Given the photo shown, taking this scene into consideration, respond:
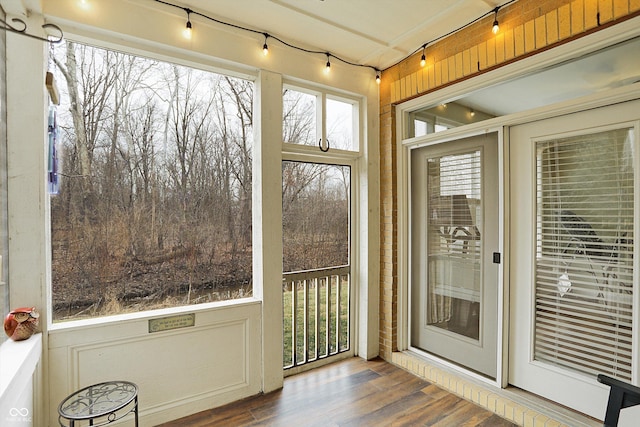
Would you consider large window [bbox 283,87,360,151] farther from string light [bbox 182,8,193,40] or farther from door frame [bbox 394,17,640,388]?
string light [bbox 182,8,193,40]

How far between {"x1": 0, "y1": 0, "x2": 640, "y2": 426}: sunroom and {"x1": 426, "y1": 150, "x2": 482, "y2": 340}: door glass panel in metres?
0.02

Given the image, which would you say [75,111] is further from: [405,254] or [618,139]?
[618,139]

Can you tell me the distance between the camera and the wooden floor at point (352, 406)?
2295 millimetres

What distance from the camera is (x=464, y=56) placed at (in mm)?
2580

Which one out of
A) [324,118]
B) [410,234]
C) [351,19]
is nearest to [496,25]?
[351,19]

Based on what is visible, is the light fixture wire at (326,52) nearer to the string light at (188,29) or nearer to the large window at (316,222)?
the string light at (188,29)

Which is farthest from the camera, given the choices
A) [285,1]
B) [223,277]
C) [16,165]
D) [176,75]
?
[223,277]

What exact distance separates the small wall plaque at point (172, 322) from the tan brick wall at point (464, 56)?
71.4 inches

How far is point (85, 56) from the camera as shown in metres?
2.17

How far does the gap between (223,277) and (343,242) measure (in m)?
1.21

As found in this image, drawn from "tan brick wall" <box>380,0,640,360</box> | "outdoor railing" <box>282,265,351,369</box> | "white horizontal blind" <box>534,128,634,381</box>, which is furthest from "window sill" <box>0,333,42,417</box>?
"white horizontal blind" <box>534,128,634,381</box>

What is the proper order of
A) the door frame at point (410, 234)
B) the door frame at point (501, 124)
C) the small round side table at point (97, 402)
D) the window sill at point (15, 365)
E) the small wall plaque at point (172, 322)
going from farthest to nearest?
the door frame at point (410, 234), the small wall plaque at point (172, 322), the door frame at point (501, 124), the small round side table at point (97, 402), the window sill at point (15, 365)

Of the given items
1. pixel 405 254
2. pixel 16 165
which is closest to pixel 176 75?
pixel 16 165

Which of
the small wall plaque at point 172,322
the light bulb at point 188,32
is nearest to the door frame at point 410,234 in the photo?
the small wall plaque at point 172,322
